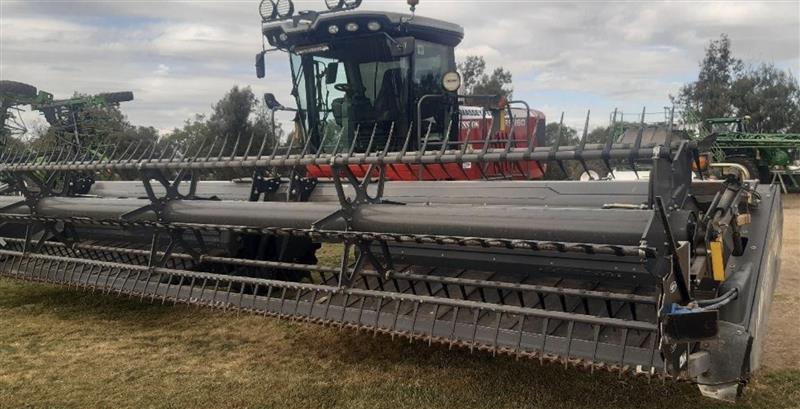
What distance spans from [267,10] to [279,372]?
3323mm

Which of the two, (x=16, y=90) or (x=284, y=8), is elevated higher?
(x=284, y=8)

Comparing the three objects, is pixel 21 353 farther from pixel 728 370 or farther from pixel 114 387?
pixel 728 370

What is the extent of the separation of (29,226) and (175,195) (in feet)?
5.08

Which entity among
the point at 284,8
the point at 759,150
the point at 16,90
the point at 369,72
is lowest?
the point at 759,150

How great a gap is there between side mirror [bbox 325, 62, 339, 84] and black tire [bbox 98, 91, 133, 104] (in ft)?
33.1

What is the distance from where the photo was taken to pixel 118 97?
14227 mm

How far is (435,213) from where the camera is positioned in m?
3.04

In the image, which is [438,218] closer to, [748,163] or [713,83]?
[748,163]

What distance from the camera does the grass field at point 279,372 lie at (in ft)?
10.2

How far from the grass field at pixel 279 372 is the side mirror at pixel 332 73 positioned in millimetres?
2258

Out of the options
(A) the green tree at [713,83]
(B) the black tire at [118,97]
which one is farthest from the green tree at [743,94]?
(B) the black tire at [118,97]

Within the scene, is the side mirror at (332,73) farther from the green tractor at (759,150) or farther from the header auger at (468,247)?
the green tractor at (759,150)

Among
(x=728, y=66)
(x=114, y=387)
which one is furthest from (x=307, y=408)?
(x=728, y=66)

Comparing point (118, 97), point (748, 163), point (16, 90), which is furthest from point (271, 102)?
point (748, 163)
